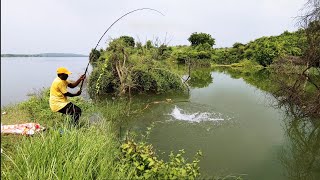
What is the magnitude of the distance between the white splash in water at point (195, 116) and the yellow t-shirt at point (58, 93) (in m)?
4.46

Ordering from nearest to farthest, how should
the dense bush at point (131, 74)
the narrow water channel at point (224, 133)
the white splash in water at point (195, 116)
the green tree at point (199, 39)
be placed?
the narrow water channel at point (224, 133) → the white splash in water at point (195, 116) → the dense bush at point (131, 74) → the green tree at point (199, 39)

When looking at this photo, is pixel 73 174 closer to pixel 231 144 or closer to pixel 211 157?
pixel 211 157

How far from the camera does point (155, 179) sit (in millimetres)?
4164

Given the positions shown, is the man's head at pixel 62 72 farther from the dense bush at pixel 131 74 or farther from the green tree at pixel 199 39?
the green tree at pixel 199 39

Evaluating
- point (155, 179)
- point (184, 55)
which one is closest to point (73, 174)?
point (155, 179)

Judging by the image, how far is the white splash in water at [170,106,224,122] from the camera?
33.8 ft

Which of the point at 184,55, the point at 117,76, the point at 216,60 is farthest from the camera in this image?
the point at 216,60

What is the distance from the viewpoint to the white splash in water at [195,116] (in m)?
10.3

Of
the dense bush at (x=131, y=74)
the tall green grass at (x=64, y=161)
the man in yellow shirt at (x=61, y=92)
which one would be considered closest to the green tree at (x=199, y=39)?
the dense bush at (x=131, y=74)

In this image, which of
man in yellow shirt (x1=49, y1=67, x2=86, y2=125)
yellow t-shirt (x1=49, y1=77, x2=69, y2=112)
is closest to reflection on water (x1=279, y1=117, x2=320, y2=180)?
man in yellow shirt (x1=49, y1=67, x2=86, y2=125)

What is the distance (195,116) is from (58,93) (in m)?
5.18

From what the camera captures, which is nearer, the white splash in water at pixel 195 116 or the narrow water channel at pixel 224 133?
the narrow water channel at pixel 224 133

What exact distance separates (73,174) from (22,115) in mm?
5628

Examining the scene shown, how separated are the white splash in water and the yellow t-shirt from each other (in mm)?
4464
